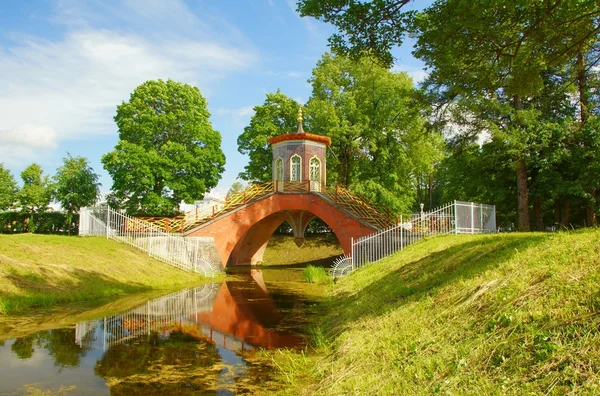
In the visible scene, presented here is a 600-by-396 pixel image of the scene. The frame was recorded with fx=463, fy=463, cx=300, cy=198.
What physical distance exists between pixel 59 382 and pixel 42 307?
574 cm

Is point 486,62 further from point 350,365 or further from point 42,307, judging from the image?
point 42,307

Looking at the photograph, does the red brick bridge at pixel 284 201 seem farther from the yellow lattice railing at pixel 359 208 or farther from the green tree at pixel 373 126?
the green tree at pixel 373 126

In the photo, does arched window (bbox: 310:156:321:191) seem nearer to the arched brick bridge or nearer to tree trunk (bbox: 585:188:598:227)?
the arched brick bridge

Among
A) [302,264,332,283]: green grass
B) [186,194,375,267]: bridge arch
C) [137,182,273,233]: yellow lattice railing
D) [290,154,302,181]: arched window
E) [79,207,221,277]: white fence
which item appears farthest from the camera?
[290,154,302,181]: arched window

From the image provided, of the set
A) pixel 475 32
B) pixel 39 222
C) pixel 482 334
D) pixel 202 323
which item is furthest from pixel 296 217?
pixel 482 334

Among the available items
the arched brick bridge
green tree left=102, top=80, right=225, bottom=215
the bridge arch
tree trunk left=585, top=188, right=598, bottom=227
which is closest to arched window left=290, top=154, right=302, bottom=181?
the arched brick bridge

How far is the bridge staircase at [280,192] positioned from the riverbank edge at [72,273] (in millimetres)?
5436

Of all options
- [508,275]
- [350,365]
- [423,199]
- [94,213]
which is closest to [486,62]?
[508,275]

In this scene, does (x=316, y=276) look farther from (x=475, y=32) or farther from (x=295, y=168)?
(x=475, y=32)

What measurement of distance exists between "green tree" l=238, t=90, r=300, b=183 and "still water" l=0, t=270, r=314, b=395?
66.7 ft

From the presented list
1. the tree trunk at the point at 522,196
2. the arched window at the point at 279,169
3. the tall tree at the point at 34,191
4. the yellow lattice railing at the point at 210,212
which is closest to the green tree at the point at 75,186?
the tall tree at the point at 34,191

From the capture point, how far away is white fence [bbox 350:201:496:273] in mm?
17119

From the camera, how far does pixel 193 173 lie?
1220 inches

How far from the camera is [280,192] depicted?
26.4m
